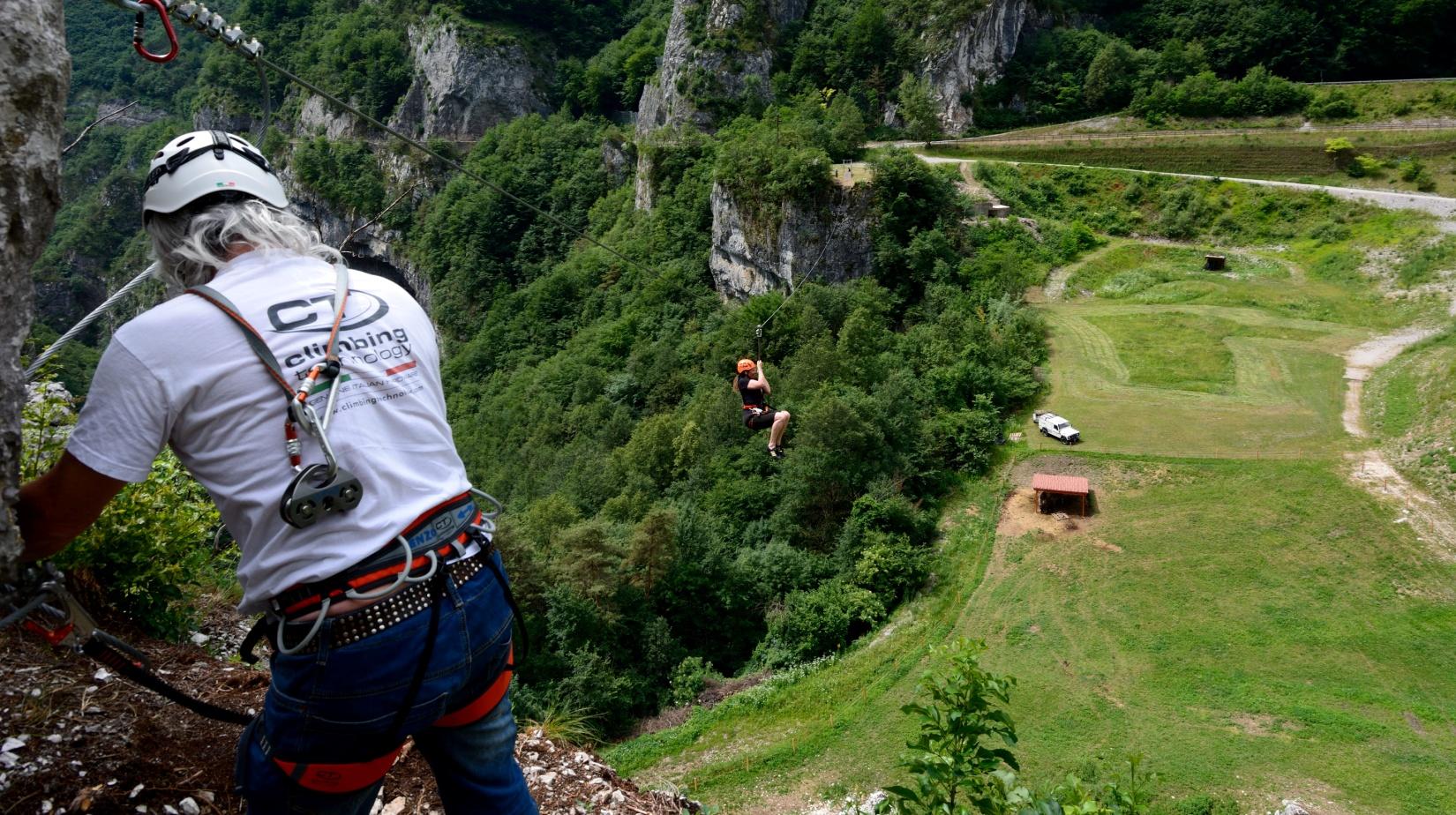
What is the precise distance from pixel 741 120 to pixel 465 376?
86.2 ft

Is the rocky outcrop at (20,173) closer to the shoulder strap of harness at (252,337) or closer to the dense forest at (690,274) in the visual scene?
the shoulder strap of harness at (252,337)

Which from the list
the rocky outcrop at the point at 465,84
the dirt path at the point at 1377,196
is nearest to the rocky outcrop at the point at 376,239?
the rocky outcrop at the point at 465,84

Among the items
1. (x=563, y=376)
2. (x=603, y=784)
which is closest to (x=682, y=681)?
(x=603, y=784)

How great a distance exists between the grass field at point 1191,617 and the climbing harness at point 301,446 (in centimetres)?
1251

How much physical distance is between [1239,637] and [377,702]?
1827 centimetres

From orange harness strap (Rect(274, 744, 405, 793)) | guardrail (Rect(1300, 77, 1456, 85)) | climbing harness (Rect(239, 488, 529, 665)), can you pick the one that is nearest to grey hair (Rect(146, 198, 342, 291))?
climbing harness (Rect(239, 488, 529, 665))

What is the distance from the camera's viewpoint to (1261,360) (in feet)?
82.9

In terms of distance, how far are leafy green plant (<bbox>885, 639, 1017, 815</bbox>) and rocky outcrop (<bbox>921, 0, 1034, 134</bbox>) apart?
5164cm

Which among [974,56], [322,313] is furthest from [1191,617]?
[974,56]

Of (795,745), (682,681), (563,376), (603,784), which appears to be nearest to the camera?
(603,784)

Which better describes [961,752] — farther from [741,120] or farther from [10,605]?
[741,120]

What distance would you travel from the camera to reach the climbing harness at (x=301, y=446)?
7.25 feet

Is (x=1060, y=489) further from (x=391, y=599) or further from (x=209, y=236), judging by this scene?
(x=209, y=236)

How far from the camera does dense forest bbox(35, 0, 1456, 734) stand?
20672 millimetres
